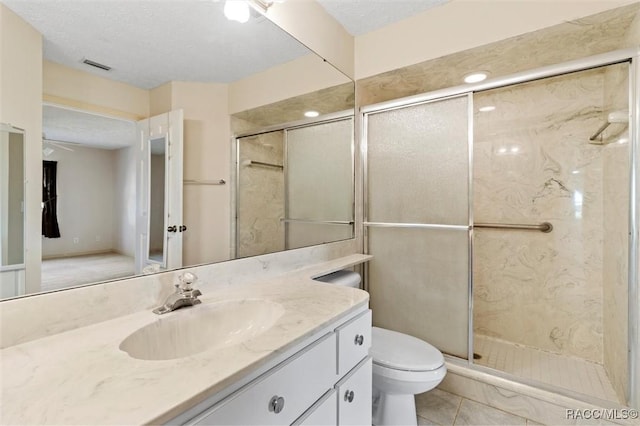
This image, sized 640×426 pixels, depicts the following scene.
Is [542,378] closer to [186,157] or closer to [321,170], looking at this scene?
[321,170]

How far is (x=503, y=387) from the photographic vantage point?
167 cm

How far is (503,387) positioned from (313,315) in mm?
1469

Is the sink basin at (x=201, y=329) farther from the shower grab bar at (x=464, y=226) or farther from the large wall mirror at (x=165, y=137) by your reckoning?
the shower grab bar at (x=464, y=226)

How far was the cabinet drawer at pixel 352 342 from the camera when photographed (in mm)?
984

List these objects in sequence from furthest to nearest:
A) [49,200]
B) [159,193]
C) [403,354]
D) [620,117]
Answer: [620,117]
[403,354]
[159,193]
[49,200]

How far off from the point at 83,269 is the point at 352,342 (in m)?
0.91

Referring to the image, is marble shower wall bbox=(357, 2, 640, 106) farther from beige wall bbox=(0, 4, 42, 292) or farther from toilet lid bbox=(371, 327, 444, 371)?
beige wall bbox=(0, 4, 42, 292)

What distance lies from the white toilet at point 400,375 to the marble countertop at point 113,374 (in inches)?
26.6

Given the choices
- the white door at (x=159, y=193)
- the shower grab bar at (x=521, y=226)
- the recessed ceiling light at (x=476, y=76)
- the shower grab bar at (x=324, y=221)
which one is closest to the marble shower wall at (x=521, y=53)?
the recessed ceiling light at (x=476, y=76)

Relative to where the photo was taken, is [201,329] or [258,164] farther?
[258,164]

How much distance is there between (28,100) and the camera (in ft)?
2.63

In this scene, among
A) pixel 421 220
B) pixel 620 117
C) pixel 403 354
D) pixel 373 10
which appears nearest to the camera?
pixel 403 354

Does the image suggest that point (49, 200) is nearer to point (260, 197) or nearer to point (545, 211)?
point (260, 197)

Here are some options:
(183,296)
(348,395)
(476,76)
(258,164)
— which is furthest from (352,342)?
(476,76)
